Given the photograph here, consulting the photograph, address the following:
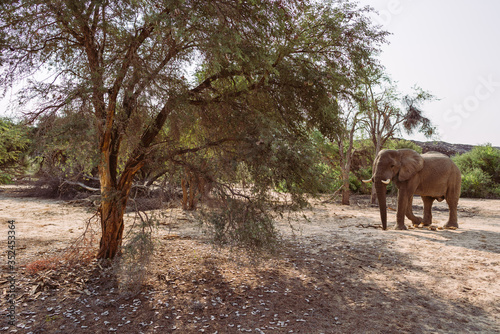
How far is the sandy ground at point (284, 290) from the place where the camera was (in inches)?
195

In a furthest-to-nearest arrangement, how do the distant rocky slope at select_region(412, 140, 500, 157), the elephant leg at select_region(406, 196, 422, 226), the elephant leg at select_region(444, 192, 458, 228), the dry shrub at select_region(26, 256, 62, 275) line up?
1. the distant rocky slope at select_region(412, 140, 500, 157)
2. the elephant leg at select_region(406, 196, 422, 226)
3. the elephant leg at select_region(444, 192, 458, 228)
4. the dry shrub at select_region(26, 256, 62, 275)

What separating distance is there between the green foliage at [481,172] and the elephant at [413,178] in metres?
12.8

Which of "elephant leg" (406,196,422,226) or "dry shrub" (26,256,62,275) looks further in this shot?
"elephant leg" (406,196,422,226)

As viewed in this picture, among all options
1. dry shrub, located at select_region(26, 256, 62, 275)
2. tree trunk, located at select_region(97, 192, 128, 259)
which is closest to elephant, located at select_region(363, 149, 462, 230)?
tree trunk, located at select_region(97, 192, 128, 259)

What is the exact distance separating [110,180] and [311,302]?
439 cm

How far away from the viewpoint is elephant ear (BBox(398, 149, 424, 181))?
442 inches

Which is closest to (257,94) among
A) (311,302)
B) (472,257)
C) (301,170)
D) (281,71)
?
(281,71)

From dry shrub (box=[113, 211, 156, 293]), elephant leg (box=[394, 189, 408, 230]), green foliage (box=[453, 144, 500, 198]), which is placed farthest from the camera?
green foliage (box=[453, 144, 500, 198])

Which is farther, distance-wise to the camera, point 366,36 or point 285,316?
point 366,36

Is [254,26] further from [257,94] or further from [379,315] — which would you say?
[379,315]

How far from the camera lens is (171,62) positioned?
614 centimetres

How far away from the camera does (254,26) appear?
630cm

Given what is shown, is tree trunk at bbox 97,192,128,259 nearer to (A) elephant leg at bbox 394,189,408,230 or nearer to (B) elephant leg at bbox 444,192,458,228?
(A) elephant leg at bbox 394,189,408,230

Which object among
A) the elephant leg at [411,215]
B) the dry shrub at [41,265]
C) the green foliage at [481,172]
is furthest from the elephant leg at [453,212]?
the green foliage at [481,172]
